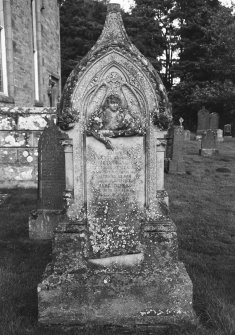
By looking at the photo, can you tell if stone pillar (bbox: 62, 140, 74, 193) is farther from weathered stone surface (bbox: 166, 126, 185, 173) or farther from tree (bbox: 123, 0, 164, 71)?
tree (bbox: 123, 0, 164, 71)

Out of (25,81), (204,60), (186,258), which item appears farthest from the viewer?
(204,60)

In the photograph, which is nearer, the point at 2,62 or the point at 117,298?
the point at 117,298

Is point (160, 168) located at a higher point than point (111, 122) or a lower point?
lower

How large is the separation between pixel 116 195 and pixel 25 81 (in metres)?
12.8

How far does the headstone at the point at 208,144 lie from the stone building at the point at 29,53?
25.9 feet

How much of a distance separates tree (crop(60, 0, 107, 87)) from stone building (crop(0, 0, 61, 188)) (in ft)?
47.3

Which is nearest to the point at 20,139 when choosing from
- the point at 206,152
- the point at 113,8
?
the point at 113,8

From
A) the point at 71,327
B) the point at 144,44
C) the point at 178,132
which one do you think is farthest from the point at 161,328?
A: the point at 144,44

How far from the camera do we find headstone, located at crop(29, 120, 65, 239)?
5566 mm

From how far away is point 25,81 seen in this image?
1495 centimetres

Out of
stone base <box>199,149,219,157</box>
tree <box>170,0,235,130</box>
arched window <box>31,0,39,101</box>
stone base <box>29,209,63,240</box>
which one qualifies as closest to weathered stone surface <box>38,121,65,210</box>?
stone base <box>29,209,63,240</box>

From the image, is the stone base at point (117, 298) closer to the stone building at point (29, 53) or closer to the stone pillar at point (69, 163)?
the stone pillar at point (69, 163)

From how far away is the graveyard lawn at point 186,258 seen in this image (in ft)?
10.3

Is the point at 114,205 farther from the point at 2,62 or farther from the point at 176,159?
the point at 2,62
